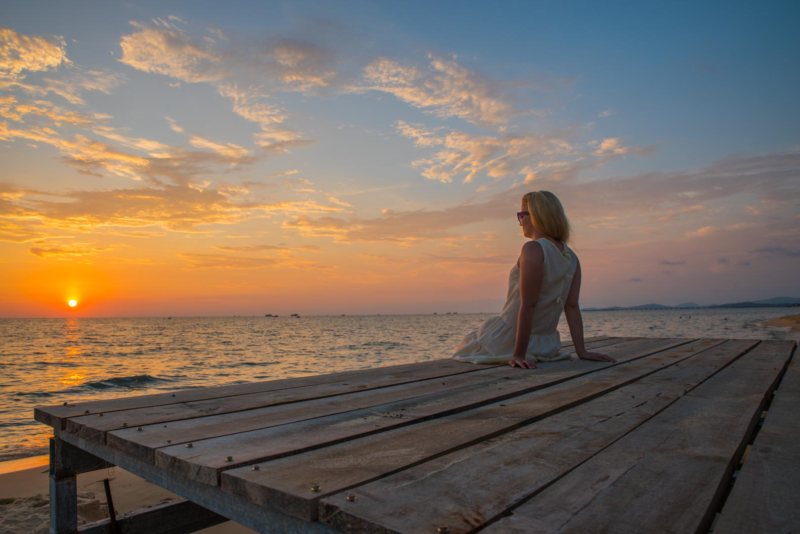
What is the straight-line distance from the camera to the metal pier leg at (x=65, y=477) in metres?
2.41

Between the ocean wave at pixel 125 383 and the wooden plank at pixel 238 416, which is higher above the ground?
the wooden plank at pixel 238 416

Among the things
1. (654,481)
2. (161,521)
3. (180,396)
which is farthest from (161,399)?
(654,481)

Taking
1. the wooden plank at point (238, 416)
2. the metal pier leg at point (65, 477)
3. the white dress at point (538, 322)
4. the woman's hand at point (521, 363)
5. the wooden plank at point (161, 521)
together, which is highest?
the white dress at point (538, 322)

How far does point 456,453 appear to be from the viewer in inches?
61.7

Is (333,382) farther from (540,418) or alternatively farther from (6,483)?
(6,483)

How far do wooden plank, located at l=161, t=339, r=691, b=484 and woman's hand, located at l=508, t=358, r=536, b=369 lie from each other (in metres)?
Result: 0.88

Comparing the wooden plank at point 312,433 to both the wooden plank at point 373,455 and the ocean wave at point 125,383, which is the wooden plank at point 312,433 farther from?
the ocean wave at point 125,383

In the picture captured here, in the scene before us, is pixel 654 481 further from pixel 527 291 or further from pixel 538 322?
pixel 538 322

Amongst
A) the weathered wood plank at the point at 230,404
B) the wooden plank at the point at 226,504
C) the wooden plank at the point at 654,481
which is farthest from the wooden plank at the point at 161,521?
the wooden plank at the point at 654,481

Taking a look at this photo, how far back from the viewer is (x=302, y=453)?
5.31 ft

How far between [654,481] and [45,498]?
6321 mm

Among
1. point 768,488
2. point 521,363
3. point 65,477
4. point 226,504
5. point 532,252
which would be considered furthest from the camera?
point 532,252

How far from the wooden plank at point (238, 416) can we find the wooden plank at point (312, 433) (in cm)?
10

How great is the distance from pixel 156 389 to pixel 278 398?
42.9 feet
